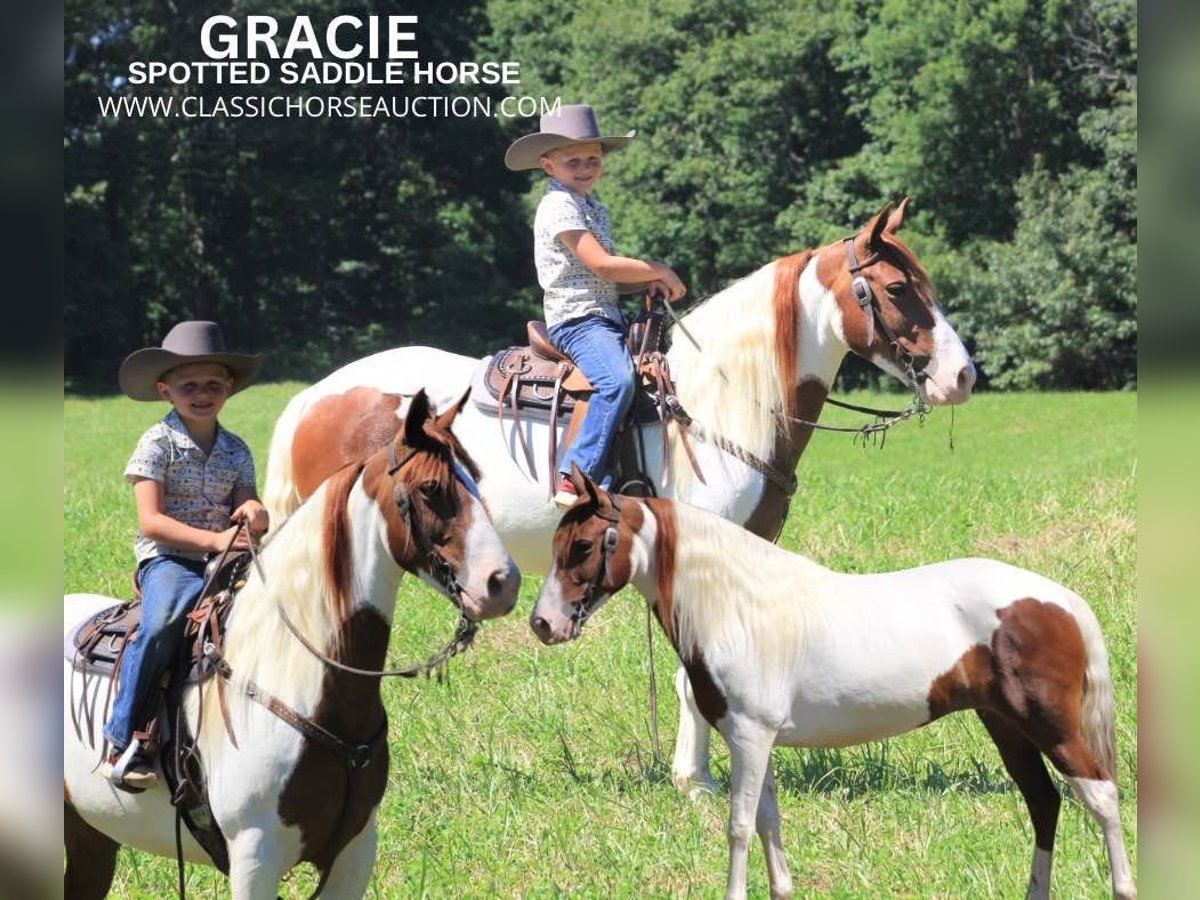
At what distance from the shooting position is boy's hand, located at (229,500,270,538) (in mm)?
3887

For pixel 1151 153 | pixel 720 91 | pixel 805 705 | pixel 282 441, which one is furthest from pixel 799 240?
pixel 1151 153

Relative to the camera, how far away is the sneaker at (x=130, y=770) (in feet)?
12.1

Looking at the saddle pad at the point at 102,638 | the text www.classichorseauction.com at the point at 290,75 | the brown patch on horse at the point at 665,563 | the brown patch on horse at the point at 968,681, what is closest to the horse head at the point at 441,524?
the brown patch on horse at the point at 665,563

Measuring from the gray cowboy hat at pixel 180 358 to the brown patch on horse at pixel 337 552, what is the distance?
0.60 metres

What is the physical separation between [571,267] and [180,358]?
2.62m

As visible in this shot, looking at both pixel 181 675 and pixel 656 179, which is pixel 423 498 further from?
pixel 656 179

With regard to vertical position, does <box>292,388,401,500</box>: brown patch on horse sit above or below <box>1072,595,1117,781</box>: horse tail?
above

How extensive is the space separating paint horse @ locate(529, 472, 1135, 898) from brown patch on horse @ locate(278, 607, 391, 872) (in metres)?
0.49

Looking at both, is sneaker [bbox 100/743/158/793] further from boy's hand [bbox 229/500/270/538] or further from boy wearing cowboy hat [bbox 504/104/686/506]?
boy wearing cowboy hat [bbox 504/104/686/506]

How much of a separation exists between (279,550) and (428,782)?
8.63 ft

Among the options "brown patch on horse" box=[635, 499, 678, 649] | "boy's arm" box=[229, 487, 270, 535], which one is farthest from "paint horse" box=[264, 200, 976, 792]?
"boy's arm" box=[229, 487, 270, 535]

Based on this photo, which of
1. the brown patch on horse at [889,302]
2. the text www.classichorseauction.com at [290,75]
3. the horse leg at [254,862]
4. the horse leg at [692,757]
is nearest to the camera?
the horse leg at [254,862]

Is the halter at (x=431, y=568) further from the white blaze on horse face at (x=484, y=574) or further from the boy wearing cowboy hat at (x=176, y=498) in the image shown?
the boy wearing cowboy hat at (x=176, y=498)

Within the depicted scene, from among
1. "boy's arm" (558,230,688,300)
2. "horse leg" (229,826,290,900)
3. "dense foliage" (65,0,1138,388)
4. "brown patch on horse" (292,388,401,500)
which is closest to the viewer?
"horse leg" (229,826,290,900)
